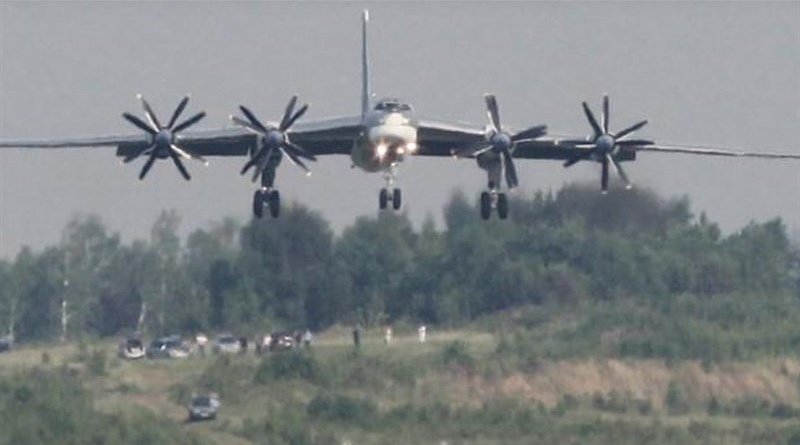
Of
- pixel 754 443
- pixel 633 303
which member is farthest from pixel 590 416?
pixel 633 303

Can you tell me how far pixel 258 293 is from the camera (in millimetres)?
117062

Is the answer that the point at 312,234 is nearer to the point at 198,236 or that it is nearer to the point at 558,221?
the point at 558,221

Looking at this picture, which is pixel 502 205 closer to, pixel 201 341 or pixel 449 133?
pixel 449 133

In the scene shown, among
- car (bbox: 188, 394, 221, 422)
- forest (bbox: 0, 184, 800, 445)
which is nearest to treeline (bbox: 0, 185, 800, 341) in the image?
forest (bbox: 0, 184, 800, 445)

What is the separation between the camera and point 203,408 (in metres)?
94.9

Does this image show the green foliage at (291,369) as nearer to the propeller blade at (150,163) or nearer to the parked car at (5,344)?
the parked car at (5,344)

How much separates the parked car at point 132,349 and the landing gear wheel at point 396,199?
105ft

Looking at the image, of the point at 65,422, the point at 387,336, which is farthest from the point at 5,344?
the point at 65,422

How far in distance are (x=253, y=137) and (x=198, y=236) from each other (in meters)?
63.2

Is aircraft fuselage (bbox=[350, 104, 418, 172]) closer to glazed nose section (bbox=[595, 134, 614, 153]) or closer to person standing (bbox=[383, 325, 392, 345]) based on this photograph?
glazed nose section (bbox=[595, 134, 614, 153])

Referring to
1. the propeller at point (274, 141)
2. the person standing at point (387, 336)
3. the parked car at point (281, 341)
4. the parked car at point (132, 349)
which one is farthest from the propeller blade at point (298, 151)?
the parked car at point (132, 349)

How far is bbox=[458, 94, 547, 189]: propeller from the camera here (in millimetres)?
77062

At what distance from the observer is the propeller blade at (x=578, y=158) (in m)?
79.6

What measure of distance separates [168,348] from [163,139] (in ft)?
113
